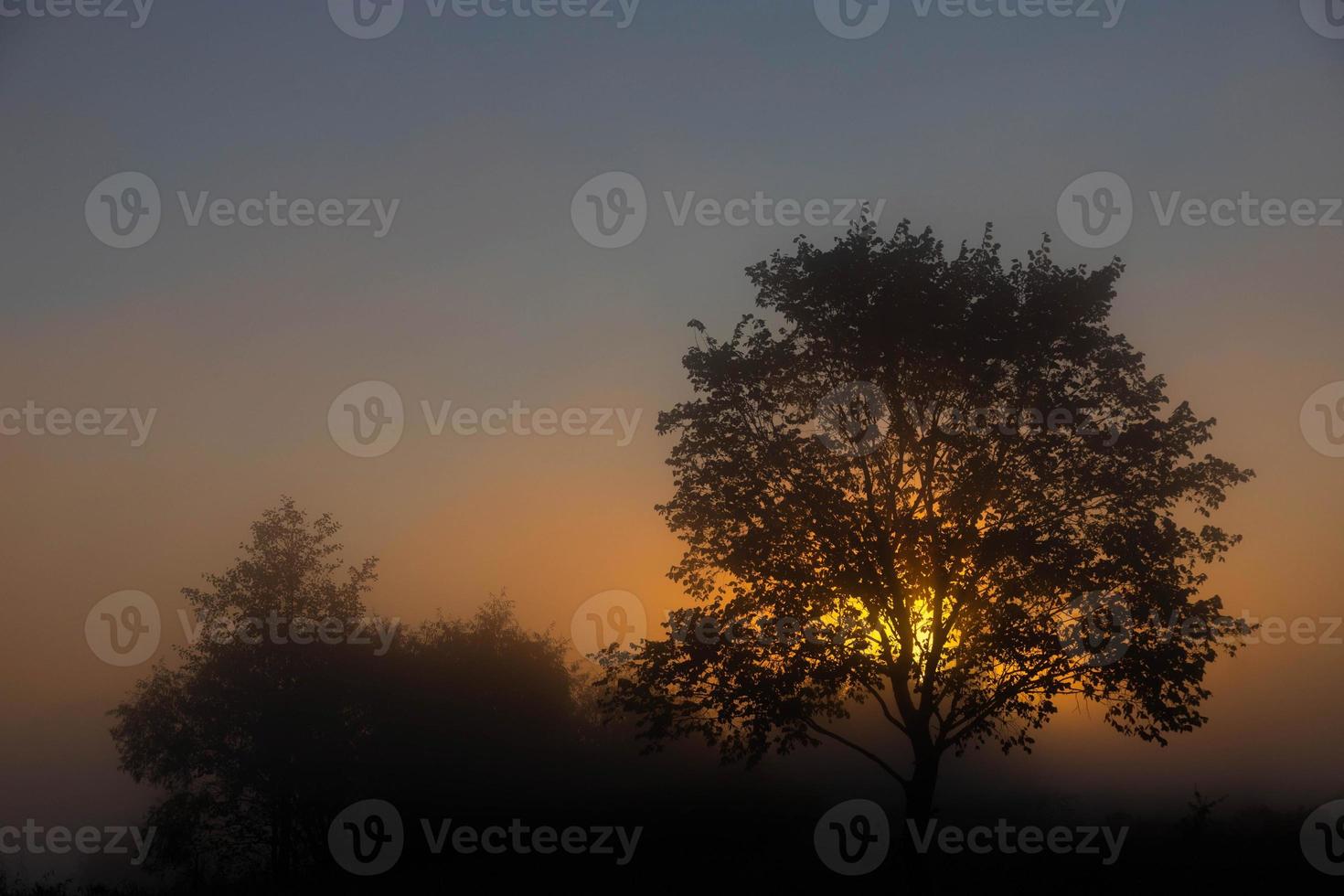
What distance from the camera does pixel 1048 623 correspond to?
83.2 ft

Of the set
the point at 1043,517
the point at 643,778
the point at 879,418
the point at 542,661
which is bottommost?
the point at 643,778

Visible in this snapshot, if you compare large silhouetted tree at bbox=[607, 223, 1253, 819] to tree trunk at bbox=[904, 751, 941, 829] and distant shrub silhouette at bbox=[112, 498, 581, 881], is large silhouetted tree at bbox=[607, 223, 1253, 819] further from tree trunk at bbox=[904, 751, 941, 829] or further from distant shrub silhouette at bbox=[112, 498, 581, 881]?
distant shrub silhouette at bbox=[112, 498, 581, 881]

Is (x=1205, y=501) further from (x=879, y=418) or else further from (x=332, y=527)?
(x=332, y=527)

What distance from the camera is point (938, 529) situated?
2631 cm

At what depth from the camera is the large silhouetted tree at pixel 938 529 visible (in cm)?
2511

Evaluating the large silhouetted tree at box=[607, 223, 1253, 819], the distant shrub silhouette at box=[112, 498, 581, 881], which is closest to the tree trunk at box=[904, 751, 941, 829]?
the large silhouetted tree at box=[607, 223, 1253, 819]

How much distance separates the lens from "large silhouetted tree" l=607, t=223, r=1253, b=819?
25.1 m

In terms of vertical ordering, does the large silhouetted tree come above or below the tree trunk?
above

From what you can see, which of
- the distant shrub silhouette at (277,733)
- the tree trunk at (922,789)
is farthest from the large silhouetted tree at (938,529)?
the distant shrub silhouette at (277,733)

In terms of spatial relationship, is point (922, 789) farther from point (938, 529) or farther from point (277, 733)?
point (277, 733)

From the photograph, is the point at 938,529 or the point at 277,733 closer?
the point at 938,529

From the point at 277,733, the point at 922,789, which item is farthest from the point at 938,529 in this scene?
the point at 277,733

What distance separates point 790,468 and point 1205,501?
10872mm

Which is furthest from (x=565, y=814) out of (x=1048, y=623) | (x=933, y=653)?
(x=1048, y=623)
